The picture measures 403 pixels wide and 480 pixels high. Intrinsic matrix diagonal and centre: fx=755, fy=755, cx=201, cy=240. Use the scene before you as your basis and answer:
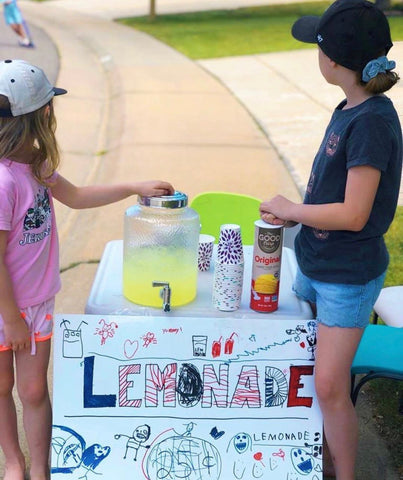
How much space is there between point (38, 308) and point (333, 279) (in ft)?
3.27

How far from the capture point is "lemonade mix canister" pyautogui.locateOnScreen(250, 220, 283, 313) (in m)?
2.55

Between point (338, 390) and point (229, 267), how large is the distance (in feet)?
1.80

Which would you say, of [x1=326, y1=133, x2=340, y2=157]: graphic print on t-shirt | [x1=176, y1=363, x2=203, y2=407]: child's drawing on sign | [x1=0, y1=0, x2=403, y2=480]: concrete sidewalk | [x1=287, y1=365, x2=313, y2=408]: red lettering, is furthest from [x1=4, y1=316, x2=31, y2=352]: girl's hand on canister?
[x1=0, y1=0, x2=403, y2=480]: concrete sidewalk

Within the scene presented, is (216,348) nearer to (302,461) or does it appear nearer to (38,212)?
(302,461)

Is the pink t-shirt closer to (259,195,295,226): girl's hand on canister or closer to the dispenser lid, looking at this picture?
the dispenser lid

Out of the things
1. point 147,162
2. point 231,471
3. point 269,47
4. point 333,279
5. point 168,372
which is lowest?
point 231,471

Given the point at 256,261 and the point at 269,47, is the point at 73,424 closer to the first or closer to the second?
the point at 256,261

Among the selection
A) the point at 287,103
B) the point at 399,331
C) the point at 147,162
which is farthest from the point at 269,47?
the point at 399,331

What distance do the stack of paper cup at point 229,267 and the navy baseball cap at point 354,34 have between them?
660mm

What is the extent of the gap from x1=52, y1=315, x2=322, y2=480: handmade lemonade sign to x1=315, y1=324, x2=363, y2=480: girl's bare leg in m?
0.07

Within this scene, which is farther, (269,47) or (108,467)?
(269,47)

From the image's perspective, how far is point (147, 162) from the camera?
293 inches

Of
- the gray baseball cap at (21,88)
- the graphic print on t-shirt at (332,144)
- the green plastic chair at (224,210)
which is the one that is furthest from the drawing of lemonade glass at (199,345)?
the green plastic chair at (224,210)

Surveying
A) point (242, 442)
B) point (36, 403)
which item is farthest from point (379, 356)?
point (36, 403)
